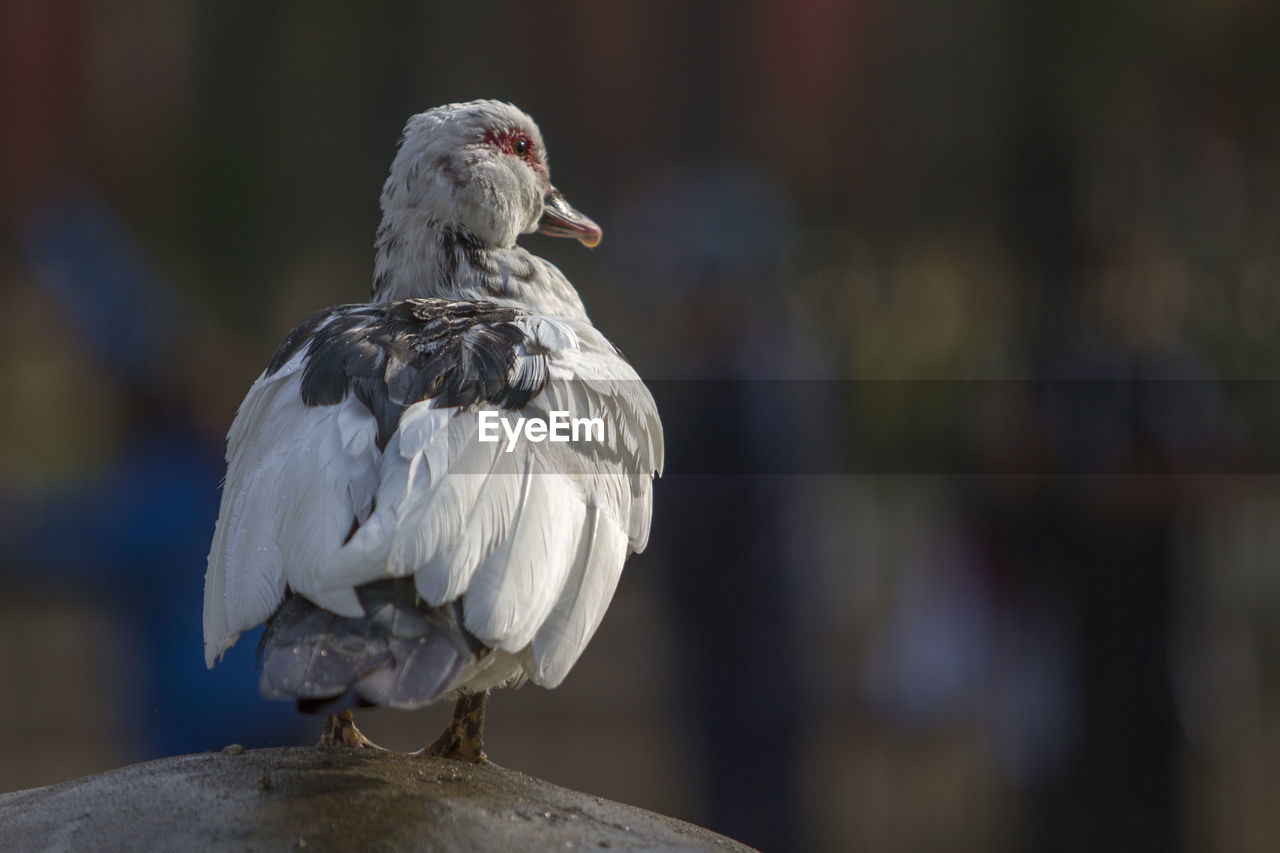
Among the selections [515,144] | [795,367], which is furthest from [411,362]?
[795,367]

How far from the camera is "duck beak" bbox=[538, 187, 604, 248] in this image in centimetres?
421

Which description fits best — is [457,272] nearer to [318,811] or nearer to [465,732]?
[465,732]

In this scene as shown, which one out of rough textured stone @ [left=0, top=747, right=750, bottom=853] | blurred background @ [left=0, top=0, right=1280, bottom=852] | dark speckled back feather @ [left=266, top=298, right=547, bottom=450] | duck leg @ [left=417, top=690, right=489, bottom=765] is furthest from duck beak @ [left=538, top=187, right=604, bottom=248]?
rough textured stone @ [left=0, top=747, right=750, bottom=853]

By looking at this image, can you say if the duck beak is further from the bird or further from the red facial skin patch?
the bird

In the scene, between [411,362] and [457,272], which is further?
[457,272]

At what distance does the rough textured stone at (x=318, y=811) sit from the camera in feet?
7.34

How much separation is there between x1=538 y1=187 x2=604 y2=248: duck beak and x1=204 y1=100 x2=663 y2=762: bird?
0.58m

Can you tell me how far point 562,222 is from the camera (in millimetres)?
4246

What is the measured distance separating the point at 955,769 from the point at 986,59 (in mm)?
4129

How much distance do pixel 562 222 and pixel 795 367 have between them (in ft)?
7.62

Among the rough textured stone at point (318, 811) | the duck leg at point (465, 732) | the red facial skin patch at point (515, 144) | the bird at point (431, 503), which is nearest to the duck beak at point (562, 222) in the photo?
the red facial skin patch at point (515, 144)

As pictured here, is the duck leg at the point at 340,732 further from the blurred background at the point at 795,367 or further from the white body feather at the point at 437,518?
the blurred background at the point at 795,367

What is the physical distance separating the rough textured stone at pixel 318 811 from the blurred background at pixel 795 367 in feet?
7.44

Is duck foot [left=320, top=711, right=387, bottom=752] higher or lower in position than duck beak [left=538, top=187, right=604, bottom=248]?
lower
